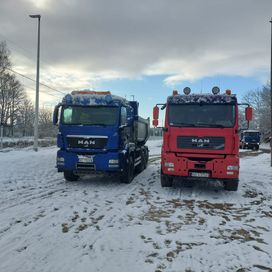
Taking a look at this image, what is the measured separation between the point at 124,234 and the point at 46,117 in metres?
77.0

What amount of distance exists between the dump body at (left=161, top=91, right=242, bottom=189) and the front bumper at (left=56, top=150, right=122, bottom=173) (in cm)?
164

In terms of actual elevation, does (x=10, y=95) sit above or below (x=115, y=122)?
above

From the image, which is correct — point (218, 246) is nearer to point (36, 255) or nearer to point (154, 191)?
point (36, 255)

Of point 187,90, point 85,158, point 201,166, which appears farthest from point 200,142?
point 85,158

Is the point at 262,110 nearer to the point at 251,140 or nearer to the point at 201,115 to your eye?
the point at 251,140

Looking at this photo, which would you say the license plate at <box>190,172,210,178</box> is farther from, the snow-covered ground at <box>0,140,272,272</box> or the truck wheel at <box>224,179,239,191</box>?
the truck wheel at <box>224,179,239,191</box>

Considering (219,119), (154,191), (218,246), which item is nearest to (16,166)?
(154,191)

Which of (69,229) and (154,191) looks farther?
(154,191)

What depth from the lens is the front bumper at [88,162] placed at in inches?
461

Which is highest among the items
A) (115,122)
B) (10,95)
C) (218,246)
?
(10,95)

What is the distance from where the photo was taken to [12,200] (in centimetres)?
902

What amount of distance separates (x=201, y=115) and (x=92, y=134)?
3.54 meters

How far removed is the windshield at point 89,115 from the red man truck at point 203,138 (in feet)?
6.13

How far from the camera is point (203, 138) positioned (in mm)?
10844
